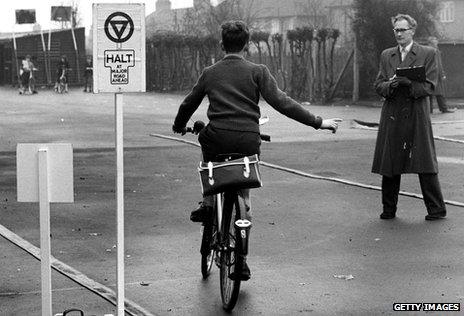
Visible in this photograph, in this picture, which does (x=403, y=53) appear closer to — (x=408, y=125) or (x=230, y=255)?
(x=408, y=125)

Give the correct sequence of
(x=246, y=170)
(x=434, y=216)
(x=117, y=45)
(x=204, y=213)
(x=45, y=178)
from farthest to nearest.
Result: 1. (x=434, y=216)
2. (x=204, y=213)
3. (x=246, y=170)
4. (x=117, y=45)
5. (x=45, y=178)

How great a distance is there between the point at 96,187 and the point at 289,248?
16.2 feet

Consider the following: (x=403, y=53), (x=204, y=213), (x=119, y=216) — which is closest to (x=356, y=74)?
(x=403, y=53)

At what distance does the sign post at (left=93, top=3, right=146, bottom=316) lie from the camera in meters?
6.77

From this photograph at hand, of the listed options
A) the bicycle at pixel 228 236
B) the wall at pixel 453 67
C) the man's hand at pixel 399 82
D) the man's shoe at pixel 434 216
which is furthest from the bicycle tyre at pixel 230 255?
the wall at pixel 453 67

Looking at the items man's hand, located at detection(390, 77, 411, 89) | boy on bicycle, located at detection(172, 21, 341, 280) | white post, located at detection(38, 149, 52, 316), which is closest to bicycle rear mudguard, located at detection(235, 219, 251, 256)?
boy on bicycle, located at detection(172, 21, 341, 280)

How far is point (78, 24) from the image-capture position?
8581 centimetres

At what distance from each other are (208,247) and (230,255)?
728 mm

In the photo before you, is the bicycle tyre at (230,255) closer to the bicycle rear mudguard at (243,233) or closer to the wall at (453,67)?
the bicycle rear mudguard at (243,233)

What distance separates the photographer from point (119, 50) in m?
6.82

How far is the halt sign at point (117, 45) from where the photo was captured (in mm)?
6777

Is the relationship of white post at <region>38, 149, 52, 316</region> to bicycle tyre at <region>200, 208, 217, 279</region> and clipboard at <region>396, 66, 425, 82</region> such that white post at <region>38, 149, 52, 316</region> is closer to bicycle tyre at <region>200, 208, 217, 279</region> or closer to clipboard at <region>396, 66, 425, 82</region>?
bicycle tyre at <region>200, 208, 217, 279</region>

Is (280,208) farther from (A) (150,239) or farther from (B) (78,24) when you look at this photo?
(B) (78,24)

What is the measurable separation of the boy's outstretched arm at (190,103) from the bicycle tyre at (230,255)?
0.74m
